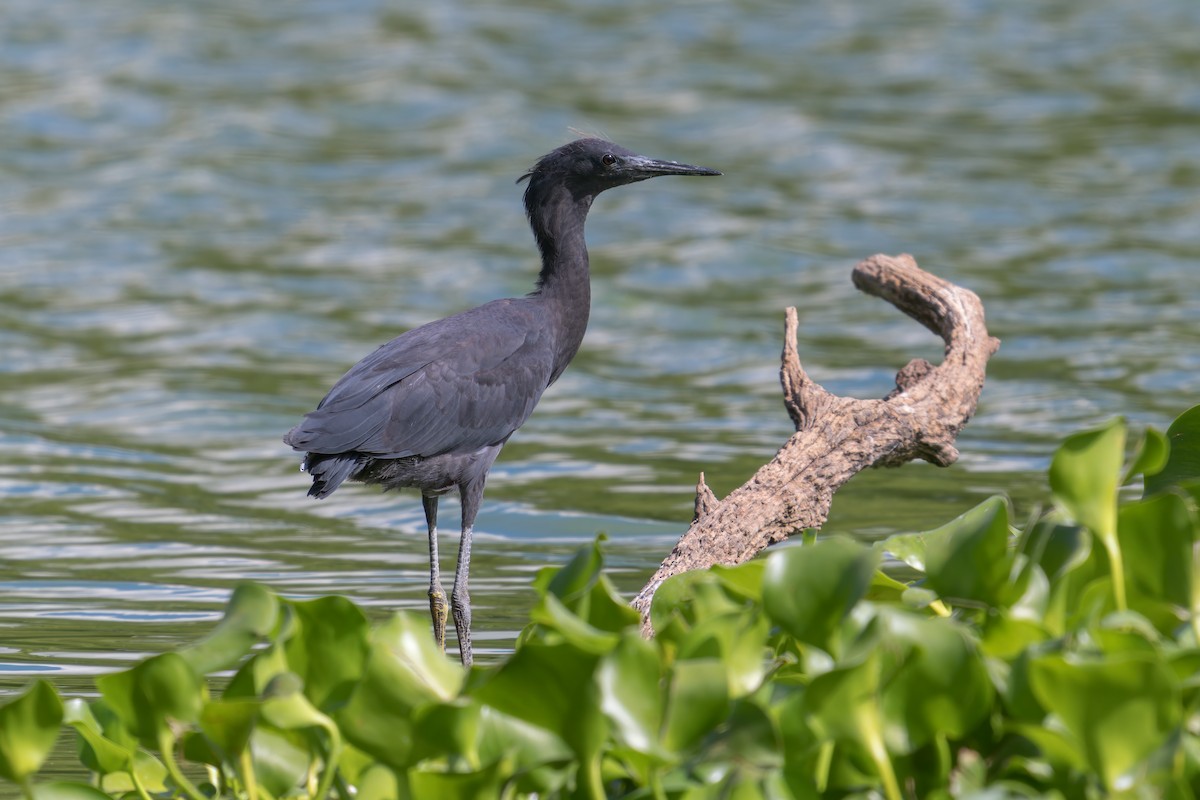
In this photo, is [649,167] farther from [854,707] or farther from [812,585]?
[854,707]

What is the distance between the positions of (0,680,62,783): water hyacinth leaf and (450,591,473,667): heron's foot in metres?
2.68

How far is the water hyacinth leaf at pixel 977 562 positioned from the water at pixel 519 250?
130 inches

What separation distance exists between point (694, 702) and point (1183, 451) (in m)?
1.94

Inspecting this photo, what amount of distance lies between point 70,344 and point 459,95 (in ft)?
29.0

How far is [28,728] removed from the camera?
3.66m

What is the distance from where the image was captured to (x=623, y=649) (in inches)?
136

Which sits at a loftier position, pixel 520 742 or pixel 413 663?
pixel 413 663

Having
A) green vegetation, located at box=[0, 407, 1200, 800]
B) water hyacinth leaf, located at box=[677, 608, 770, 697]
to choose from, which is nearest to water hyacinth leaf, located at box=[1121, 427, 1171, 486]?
green vegetation, located at box=[0, 407, 1200, 800]

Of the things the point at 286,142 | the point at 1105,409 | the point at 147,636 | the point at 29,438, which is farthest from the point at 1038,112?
the point at 147,636

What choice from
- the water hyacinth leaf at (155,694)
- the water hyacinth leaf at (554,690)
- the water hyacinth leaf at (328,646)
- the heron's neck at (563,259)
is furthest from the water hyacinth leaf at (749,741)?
the heron's neck at (563,259)

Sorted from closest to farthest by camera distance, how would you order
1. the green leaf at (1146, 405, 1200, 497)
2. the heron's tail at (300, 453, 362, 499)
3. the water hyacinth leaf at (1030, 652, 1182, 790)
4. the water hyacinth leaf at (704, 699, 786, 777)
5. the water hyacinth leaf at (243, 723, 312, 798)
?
the water hyacinth leaf at (1030, 652, 1182, 790), the water hyacinth leaf at (704, 699, 786, 777), the water hyacinth leaf at (243, 723, 312, 798), the green leaf at (1146, 405, 1200, 497), the heron's tail at (300, 453, 362, 499)

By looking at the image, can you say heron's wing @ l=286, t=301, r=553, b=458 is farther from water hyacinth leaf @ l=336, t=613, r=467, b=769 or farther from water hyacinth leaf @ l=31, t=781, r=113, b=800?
water hyacinth leaf @ l=336, t=613, r=467, b=769

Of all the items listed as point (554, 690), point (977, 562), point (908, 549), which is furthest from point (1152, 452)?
point (554, 690)

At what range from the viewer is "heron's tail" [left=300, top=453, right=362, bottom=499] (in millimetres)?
6258
